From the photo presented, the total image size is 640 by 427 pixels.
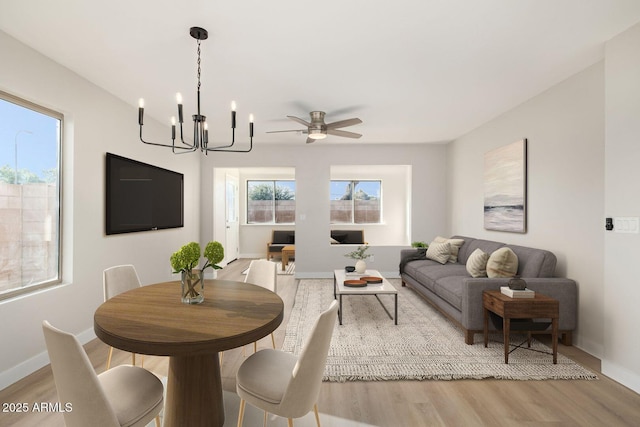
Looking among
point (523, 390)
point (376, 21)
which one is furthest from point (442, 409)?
point (376, 21)

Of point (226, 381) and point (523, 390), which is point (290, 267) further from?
point (523, 390)

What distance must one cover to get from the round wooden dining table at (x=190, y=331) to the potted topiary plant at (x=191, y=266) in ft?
0.19

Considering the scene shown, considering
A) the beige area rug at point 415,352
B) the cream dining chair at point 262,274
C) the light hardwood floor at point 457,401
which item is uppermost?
the cream dining chair at point 262,274

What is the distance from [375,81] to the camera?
3.04m

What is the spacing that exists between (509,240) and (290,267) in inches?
179

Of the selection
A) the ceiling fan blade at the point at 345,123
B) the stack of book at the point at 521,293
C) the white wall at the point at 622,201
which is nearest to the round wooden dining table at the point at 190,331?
the stack of book at the point at 521,293

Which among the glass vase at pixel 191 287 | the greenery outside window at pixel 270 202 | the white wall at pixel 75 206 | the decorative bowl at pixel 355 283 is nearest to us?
the glass vase at pixel 191 287

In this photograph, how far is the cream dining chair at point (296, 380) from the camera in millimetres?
1329

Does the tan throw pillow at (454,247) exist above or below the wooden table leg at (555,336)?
above

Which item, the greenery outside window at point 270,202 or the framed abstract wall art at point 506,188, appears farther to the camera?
the greenery outside window at point 270,202

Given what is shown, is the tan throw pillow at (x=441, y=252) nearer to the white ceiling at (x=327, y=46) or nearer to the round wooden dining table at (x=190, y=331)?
the white ceiling at (x=327, y=46)

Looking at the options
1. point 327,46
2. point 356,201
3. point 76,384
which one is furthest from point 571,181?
point 356,201

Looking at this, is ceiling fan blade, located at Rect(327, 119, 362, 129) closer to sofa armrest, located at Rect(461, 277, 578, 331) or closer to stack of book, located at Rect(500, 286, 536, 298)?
sofa armrest, located at Rect(461, 277, 578, 331)

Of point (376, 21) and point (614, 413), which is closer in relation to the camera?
point (614, 413)
